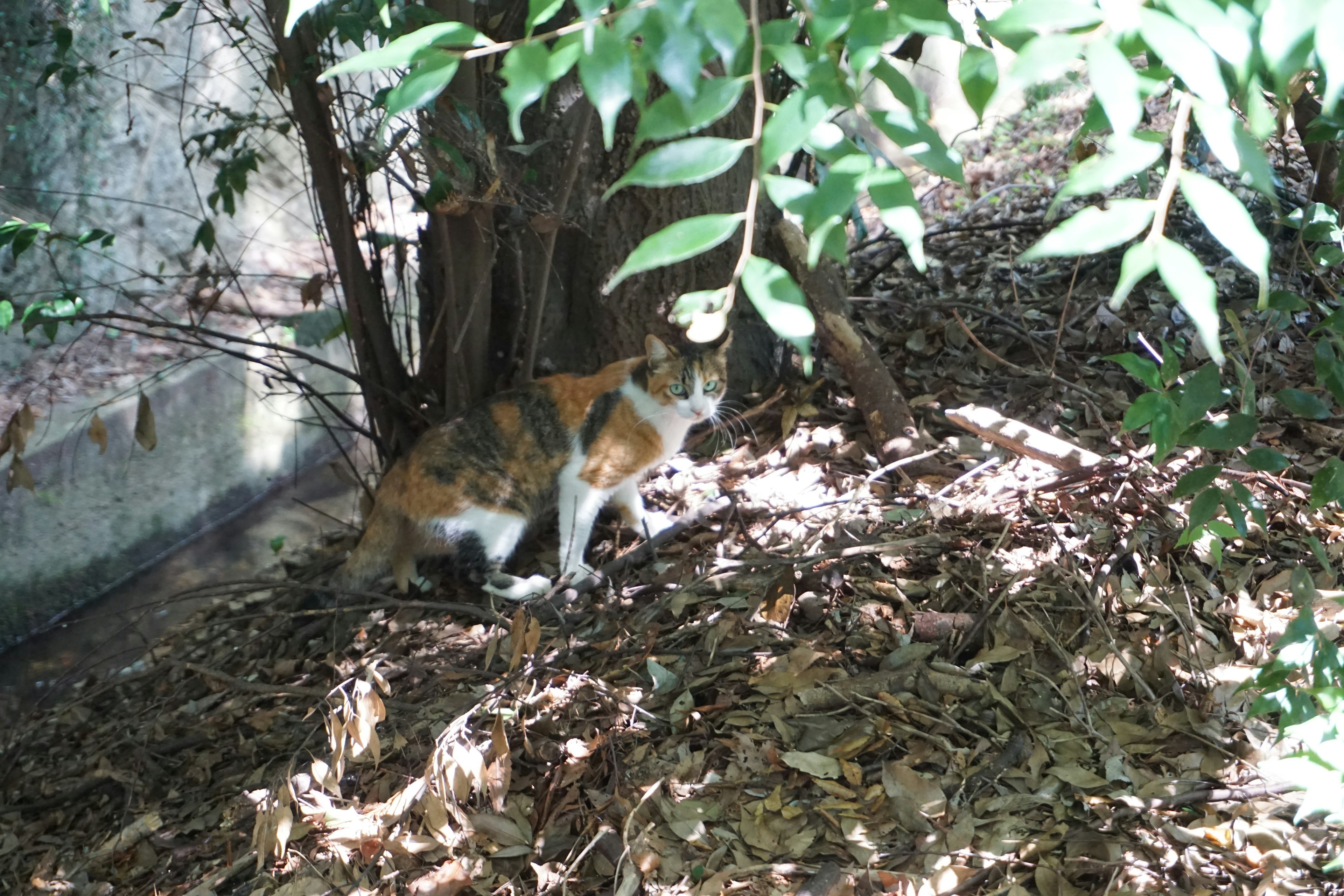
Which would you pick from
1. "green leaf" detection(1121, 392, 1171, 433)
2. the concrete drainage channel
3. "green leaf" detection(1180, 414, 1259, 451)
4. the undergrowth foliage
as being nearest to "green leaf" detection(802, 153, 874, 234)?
the undergrowth foliage

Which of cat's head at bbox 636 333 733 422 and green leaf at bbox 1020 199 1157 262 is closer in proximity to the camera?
green leaf at bbox 1020 199 1157 262

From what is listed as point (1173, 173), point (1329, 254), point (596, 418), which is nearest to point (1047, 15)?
point (1173, 173)

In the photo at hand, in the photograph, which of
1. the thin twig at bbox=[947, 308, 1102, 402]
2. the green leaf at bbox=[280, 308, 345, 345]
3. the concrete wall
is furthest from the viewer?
the green leaf at bbox=[280, 308, 345, 345]

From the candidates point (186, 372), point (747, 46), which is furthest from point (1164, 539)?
point (186, 372)

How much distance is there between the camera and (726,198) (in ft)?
12.5

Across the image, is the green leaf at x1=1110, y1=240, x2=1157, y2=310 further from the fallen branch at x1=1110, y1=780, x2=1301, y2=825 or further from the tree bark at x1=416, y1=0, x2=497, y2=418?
the tree bark at x1=416, y1=0, x2=497, y2=418

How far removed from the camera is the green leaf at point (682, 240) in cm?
88

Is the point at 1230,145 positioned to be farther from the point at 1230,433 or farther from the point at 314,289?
the point at 314,289

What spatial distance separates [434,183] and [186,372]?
→ 3806 millimetres

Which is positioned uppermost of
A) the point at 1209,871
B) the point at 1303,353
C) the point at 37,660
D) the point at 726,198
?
the point at 726,198

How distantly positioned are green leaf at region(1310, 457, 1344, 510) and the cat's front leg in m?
2.26

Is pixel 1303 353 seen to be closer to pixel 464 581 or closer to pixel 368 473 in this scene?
pixel 464 581

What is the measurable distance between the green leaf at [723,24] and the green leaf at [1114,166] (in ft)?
1.07

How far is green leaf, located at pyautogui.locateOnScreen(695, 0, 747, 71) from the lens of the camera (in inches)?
35.2
